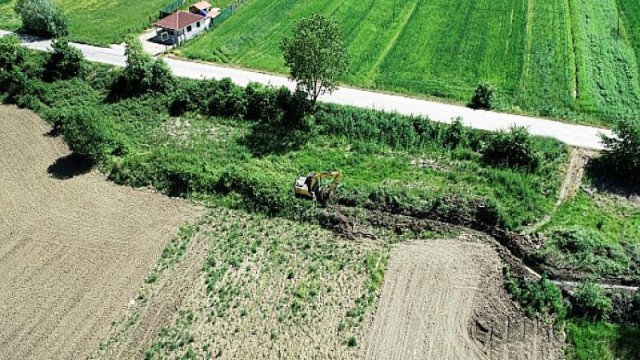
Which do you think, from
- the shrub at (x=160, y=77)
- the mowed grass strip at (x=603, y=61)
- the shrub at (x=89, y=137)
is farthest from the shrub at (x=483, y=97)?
the shrub at (x=89, y=137)

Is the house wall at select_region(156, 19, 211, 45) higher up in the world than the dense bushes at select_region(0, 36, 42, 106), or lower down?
higher up

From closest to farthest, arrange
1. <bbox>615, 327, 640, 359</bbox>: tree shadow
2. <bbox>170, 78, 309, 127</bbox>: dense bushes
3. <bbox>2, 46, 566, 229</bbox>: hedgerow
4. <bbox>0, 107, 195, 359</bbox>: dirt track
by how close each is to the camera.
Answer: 1. <bbox>615, 327, 640, 359</bbox>: tree shadow
2. <bbox>0, 107, 195, 359</bbox>: dirt track
3. <bbox>2, 46, 566, 229</bbox>: hedgerow
4. <bbox>170, 78, 309, 127</bbox>: dense bushes

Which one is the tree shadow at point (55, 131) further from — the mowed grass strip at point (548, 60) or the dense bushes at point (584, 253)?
the mowed grass strip at point (548, 60)

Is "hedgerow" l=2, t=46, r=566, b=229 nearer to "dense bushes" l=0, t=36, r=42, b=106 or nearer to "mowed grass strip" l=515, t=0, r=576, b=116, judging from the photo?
"dense bushes" l=0, t=36, r=42, b=106

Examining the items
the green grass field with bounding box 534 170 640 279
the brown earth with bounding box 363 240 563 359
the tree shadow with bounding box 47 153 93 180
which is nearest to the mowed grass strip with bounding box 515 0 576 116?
the green grass field with bounding box 534 170 640 279

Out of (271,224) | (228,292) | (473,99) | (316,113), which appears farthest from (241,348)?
(473,99)

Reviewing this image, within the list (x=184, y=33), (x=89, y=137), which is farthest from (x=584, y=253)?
(x=184, y=33)
